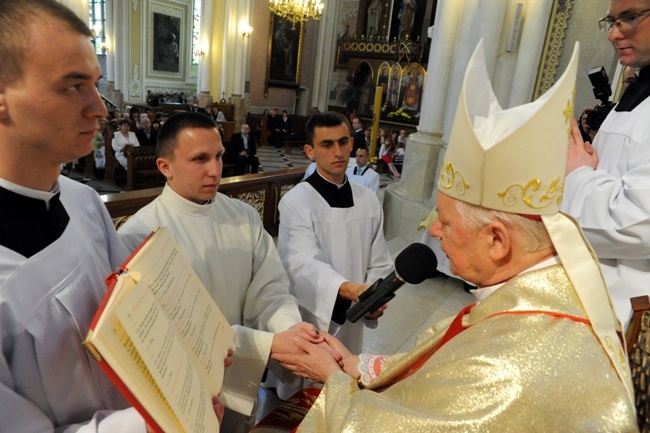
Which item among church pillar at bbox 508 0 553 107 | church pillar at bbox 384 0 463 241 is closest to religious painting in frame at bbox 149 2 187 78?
church pillar at bbox 384 0 463 241

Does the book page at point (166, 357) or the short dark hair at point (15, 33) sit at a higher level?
the short dark hair at point (15, 33)

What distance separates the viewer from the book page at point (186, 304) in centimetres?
105

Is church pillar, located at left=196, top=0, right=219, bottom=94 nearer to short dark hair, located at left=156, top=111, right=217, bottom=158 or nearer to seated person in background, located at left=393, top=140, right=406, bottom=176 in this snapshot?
seated person in background, located at left=393, top=140, right=406, bottom=176

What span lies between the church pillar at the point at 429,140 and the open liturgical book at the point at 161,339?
175 inches

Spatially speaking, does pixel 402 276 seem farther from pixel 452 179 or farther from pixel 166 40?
pixel 166 40

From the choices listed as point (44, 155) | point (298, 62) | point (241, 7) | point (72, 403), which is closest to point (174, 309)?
point (72, 403)

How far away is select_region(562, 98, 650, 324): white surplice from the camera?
1.71 metres

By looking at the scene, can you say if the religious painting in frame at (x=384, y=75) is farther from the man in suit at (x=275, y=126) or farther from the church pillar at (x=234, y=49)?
the church pillar at (x=234, y=49)

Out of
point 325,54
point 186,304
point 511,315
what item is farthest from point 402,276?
point 325,54

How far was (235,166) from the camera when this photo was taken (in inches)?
416

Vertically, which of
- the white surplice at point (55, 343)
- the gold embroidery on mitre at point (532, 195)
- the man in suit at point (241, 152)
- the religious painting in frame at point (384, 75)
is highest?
the religious painting in frame at point (384, 75)

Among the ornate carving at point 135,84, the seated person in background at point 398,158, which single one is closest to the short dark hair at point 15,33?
the seated person in background at point 398,158

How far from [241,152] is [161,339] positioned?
10108 mm

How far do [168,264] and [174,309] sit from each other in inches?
4.8
